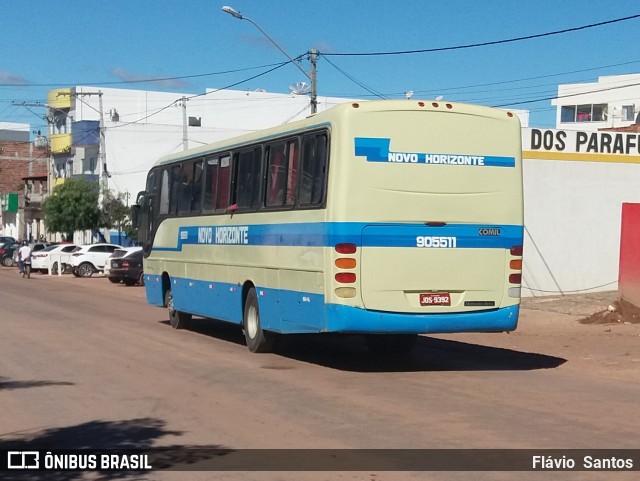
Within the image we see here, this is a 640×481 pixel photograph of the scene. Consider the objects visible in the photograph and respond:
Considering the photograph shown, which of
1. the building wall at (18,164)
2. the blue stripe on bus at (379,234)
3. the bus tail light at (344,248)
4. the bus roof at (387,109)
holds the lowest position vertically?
the bus tail light at (344,248)

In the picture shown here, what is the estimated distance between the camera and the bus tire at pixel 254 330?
16625 millimetres

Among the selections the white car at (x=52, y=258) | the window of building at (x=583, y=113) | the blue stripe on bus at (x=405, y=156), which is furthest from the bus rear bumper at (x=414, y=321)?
the window of building at (x=583, y=113)

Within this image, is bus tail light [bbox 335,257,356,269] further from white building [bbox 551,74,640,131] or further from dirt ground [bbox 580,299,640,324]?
white building [bbox 551,74,640,131]

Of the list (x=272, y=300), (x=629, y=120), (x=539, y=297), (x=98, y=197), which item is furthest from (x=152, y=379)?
(x=629, y=120)

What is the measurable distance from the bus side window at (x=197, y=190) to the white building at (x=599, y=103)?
61.8m

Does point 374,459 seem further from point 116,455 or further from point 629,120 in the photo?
point 629,120

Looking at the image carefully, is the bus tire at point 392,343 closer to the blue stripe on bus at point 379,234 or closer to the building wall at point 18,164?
the blue stripe on bus at point 379,234

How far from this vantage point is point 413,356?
55.5 feet

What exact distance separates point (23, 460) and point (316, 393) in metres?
4.51

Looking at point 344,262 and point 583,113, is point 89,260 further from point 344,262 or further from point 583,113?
point 583,113

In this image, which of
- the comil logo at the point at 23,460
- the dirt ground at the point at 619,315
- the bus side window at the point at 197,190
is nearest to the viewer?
the comil logo at the point at 23,460

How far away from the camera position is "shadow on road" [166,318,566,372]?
15.4 meters

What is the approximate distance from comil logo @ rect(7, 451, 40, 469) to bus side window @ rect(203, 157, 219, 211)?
10.1 meters

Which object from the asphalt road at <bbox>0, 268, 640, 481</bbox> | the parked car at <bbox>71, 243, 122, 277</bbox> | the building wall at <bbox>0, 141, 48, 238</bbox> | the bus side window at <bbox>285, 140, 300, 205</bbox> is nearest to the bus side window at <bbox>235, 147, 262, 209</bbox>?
the bus side window at <bbox>285, 140, 300, 205</bbox>
